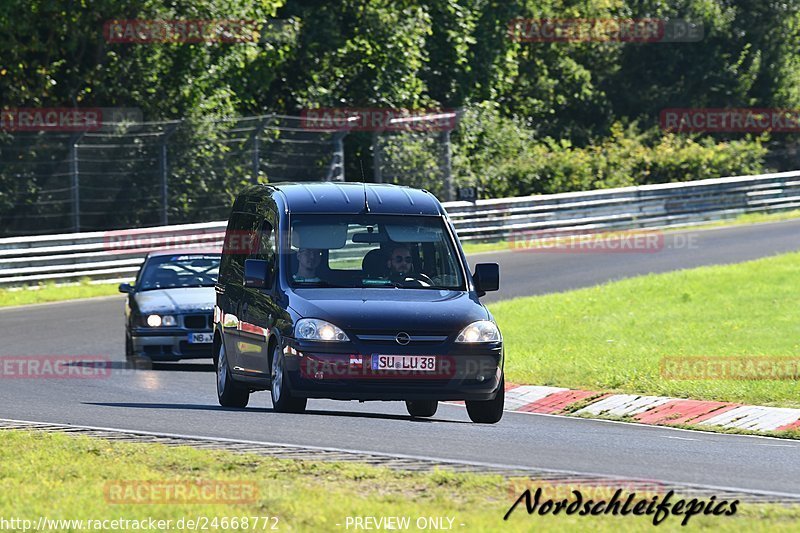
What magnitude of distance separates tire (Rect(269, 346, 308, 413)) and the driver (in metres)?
1.21

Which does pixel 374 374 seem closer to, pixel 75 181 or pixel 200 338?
pixel 200 338

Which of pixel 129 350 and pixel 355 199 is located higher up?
pixel 355 199

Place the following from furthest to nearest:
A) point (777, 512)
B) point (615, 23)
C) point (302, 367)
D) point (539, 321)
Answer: point (615, 23) → point (539, 321) → point (302, 367) → point (777, 512)

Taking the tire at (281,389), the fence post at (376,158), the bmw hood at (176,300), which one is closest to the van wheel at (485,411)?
the tire at (281,389)

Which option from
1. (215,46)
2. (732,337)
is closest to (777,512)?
(732,337)

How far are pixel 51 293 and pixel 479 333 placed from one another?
1734 centimetres

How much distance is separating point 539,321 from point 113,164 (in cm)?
1153

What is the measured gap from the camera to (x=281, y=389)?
1222cm

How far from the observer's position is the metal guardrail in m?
28.6

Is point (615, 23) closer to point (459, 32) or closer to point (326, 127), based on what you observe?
point (459, 32)

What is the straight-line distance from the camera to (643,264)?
30547mm

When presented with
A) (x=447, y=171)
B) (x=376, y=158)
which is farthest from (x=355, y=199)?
(x=447, y=171)

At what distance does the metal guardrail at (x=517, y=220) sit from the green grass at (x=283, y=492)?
1825cm

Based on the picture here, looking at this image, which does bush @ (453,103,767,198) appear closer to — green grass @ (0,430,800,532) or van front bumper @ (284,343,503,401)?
van front bumper @ (284,343,503,401)
